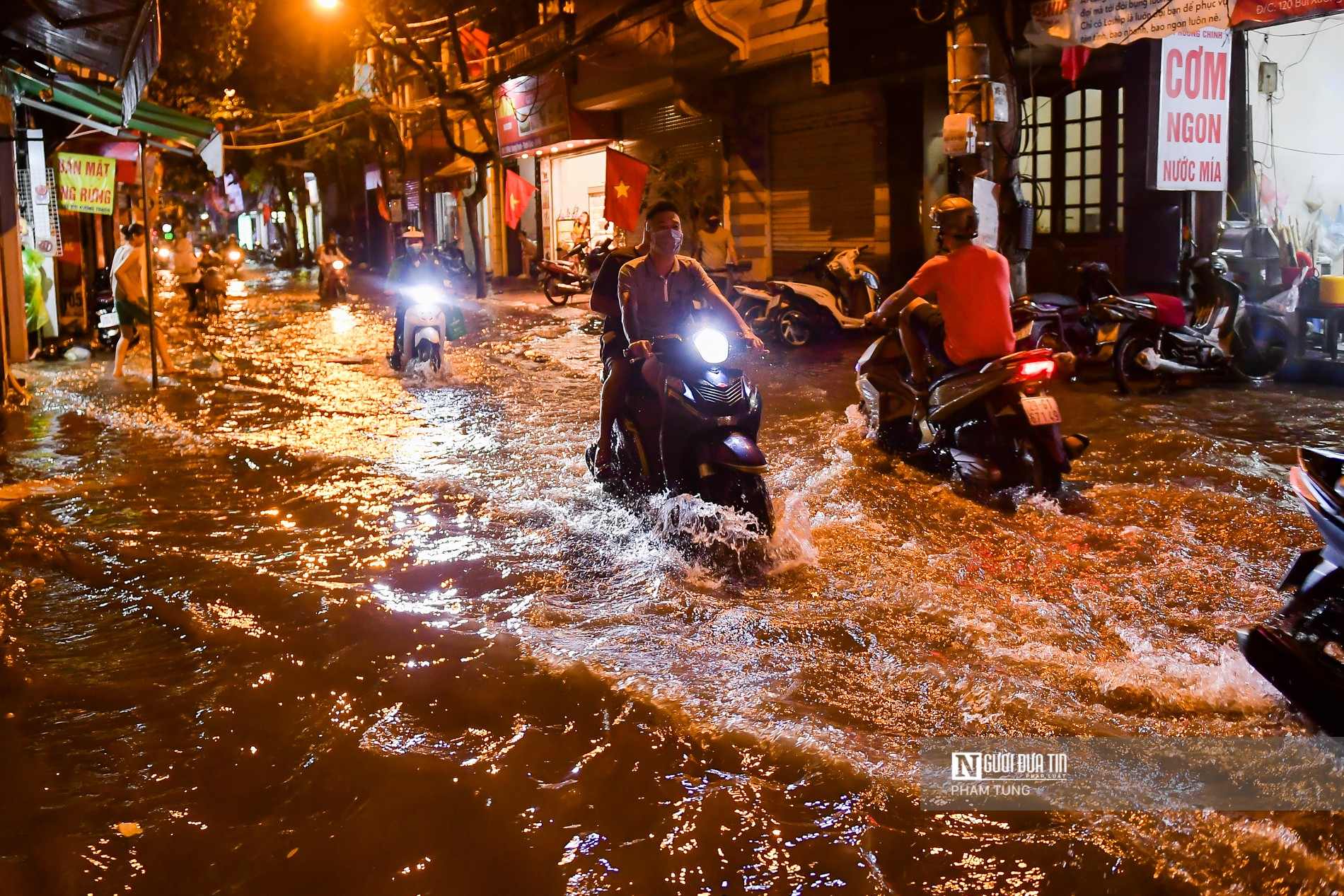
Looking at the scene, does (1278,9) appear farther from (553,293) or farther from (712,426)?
(553,293)

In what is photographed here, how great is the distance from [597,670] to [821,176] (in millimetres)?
14099

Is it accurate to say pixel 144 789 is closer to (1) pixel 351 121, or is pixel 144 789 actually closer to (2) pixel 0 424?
(2) pixel 0 424

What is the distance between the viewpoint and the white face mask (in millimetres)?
5809

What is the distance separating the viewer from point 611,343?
20.4 ft

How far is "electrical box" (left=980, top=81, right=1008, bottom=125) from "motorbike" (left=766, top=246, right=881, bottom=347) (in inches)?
156

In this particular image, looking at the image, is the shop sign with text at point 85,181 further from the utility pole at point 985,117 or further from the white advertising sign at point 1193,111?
the white advertising sign at point 1193,111

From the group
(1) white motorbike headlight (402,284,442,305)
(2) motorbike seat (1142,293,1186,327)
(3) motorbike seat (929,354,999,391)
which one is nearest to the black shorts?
(3) motorbike seat (929,354,999,391)

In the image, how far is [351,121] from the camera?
3650 centimetres

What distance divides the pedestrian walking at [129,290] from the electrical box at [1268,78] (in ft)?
41.3

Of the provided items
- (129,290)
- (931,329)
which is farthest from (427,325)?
(931,329)

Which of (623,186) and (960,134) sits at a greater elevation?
(623,186)

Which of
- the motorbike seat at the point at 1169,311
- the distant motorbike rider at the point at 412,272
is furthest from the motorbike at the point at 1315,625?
the distant motorbike rider at the point at 412,272

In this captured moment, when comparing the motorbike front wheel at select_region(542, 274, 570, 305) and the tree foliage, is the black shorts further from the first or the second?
the motorbike front wheel at select_region(542, 274, 570, 305)

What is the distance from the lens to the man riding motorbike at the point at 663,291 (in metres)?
5.83
